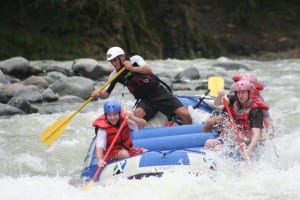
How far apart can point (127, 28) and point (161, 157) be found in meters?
13.1

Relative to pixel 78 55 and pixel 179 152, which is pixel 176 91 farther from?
pixel 179 152

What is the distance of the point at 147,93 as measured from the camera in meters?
7.52

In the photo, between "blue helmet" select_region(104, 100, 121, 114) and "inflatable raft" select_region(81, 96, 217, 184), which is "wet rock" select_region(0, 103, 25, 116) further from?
"blue helmet" select_region(104, 100, 121, 114)

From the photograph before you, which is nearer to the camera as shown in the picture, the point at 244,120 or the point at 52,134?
the point at 244,120

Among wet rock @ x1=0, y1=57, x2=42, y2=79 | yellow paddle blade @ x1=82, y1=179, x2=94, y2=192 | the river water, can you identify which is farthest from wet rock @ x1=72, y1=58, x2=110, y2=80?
yellow paddle blade @ x1=82, y1=179, x2=94, y2=192

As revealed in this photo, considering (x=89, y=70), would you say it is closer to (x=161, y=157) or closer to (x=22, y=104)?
(x=22, y=104)

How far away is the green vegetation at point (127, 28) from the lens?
55.6ft

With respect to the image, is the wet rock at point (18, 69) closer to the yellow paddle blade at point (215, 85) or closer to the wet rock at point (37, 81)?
the wet rock at point (37, 81)

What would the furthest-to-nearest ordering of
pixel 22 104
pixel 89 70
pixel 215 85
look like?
1. pixel 89 70
2. pixel 22 104
3. pixel 215 85

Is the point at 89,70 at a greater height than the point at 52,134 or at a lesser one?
lesser

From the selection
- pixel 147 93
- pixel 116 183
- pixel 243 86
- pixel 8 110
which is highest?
pixel 243 86

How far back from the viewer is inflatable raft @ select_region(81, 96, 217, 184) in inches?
224

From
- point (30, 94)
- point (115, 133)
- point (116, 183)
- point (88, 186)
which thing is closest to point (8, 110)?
point (30, 94)

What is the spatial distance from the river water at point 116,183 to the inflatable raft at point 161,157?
102 mm
